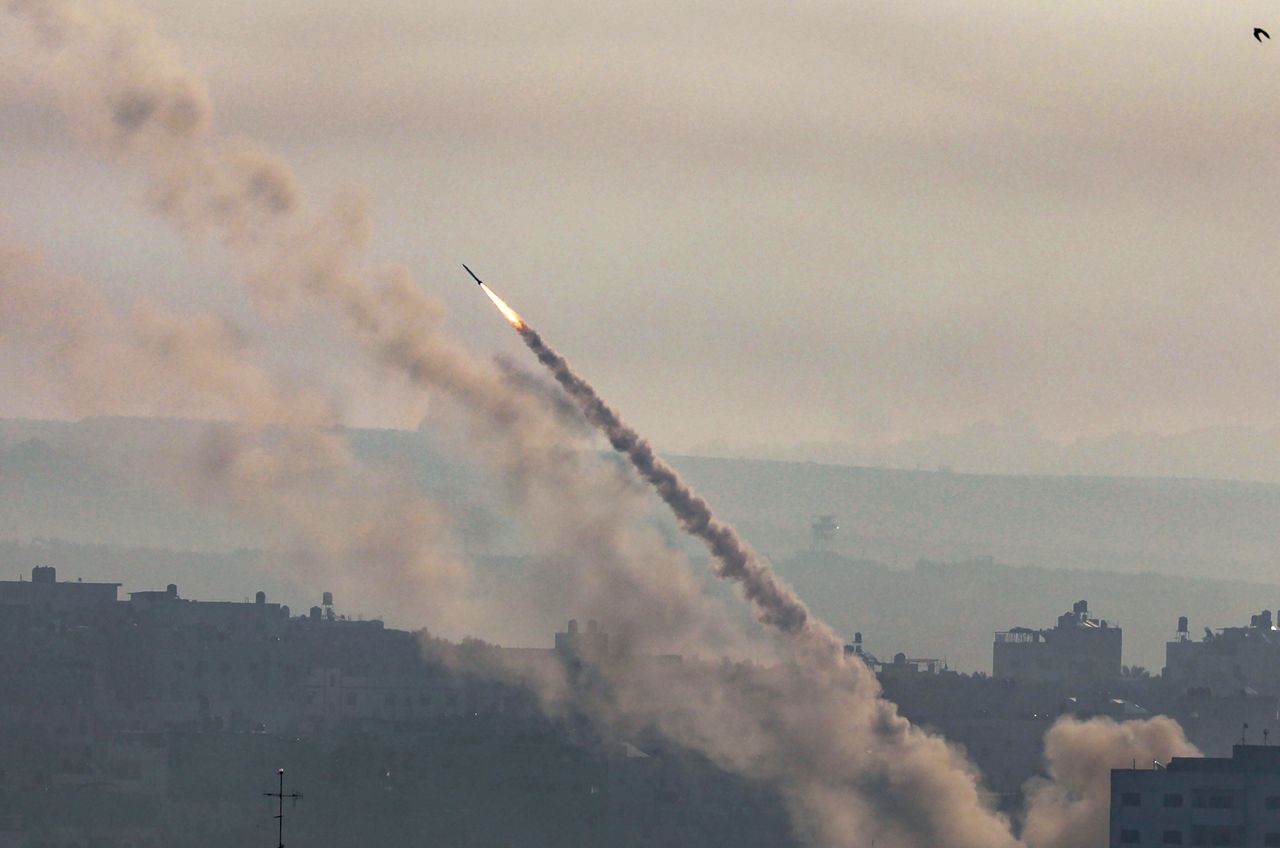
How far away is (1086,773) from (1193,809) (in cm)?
2170

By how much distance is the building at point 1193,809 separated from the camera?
488 ft

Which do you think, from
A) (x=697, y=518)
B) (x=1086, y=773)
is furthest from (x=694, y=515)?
(x=1086, y=773)

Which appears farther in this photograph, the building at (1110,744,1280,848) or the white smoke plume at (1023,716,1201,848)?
the white smoke plume at (1023,716,1201,848)

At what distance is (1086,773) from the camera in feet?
559

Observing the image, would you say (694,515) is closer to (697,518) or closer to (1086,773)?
(697,518)

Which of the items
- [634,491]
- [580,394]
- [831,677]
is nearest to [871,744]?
[831,677]

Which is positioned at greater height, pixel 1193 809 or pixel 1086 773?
pixel 1086 773

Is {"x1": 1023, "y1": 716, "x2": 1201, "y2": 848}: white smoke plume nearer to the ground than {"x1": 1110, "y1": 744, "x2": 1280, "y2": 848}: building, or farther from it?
farther from it

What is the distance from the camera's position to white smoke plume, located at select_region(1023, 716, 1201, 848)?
6412 inches

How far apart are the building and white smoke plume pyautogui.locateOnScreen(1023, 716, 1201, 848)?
410 inches

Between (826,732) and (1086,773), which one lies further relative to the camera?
(1086,773)

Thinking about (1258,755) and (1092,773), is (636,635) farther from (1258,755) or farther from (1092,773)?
(1258,755)

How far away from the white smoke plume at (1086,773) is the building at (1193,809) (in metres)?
10.4

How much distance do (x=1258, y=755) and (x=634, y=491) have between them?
27.4 m
